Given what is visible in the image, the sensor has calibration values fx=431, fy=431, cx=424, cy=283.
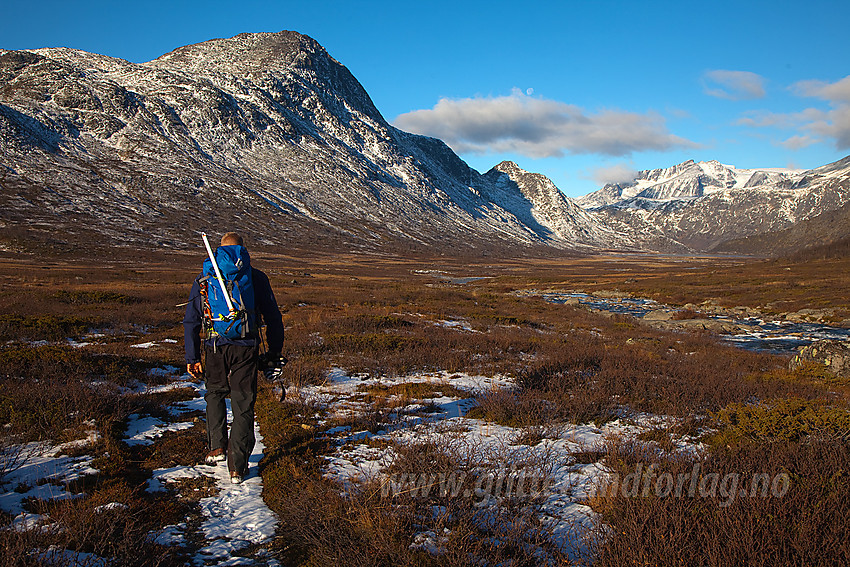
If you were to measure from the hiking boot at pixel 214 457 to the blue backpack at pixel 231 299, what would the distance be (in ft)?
4.74

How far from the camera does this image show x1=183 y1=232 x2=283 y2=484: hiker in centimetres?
501

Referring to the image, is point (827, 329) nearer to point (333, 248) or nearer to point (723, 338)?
point (723, 338)

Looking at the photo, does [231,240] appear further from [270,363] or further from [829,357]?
[829,357]

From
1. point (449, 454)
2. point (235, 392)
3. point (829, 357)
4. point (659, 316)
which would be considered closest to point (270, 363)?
point (235, 392)

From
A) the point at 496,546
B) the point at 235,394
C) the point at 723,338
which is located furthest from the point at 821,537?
the point at 723,338

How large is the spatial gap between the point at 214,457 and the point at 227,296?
205cm

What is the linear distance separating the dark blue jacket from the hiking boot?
3.80 feet

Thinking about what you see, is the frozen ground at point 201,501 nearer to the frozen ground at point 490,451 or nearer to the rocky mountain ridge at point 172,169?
the frozen ground at point 490,451

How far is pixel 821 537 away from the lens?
3.23 meters

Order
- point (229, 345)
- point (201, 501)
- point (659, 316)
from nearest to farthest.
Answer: point (201, 501)
point (229, 345)
point (659, 316)

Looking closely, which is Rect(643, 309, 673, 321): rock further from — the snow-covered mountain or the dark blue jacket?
the snow-covered mountain

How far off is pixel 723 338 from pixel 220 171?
528 feet

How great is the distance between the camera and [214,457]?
5.33 metres

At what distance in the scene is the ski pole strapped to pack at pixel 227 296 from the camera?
502 cm
